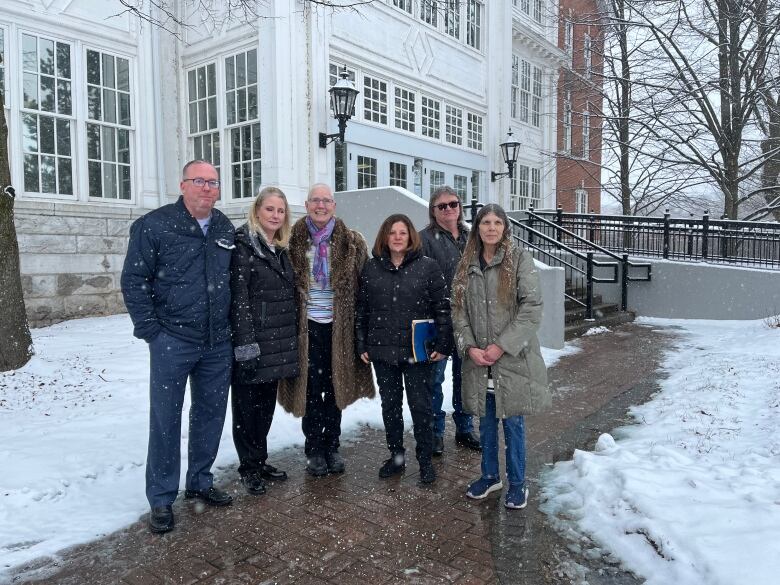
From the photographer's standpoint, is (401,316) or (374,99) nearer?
(401,316)

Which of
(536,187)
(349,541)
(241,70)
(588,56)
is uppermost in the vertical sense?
(588,56)

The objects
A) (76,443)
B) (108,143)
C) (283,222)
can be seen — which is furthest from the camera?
(108,143)

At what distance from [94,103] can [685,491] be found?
11.4m

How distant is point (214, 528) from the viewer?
3.34 metres

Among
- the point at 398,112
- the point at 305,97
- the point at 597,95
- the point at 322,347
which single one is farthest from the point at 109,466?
the point at 597,95

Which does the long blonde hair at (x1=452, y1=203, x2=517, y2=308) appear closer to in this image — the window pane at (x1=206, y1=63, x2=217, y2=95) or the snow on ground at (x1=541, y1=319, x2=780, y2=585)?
the snow on ground at (x1=541, y1=319, x2=780, y2=585)

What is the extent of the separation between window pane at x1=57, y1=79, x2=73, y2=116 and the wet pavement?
9.00 m

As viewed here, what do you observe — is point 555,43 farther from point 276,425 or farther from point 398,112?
point 276,425

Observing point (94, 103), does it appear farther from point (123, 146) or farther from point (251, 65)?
point (251, 65)

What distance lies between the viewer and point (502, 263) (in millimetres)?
3557

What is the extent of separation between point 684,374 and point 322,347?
17.2ft

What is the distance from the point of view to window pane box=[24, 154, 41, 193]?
397 inches

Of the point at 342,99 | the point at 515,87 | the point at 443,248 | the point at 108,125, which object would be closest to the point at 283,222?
the point at 443,248

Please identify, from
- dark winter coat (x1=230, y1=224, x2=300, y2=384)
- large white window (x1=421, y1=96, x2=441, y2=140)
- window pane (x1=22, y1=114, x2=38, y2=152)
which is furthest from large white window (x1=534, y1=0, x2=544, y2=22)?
dark winter coat (x1=230, y1=224, x2=300, y2=384)
